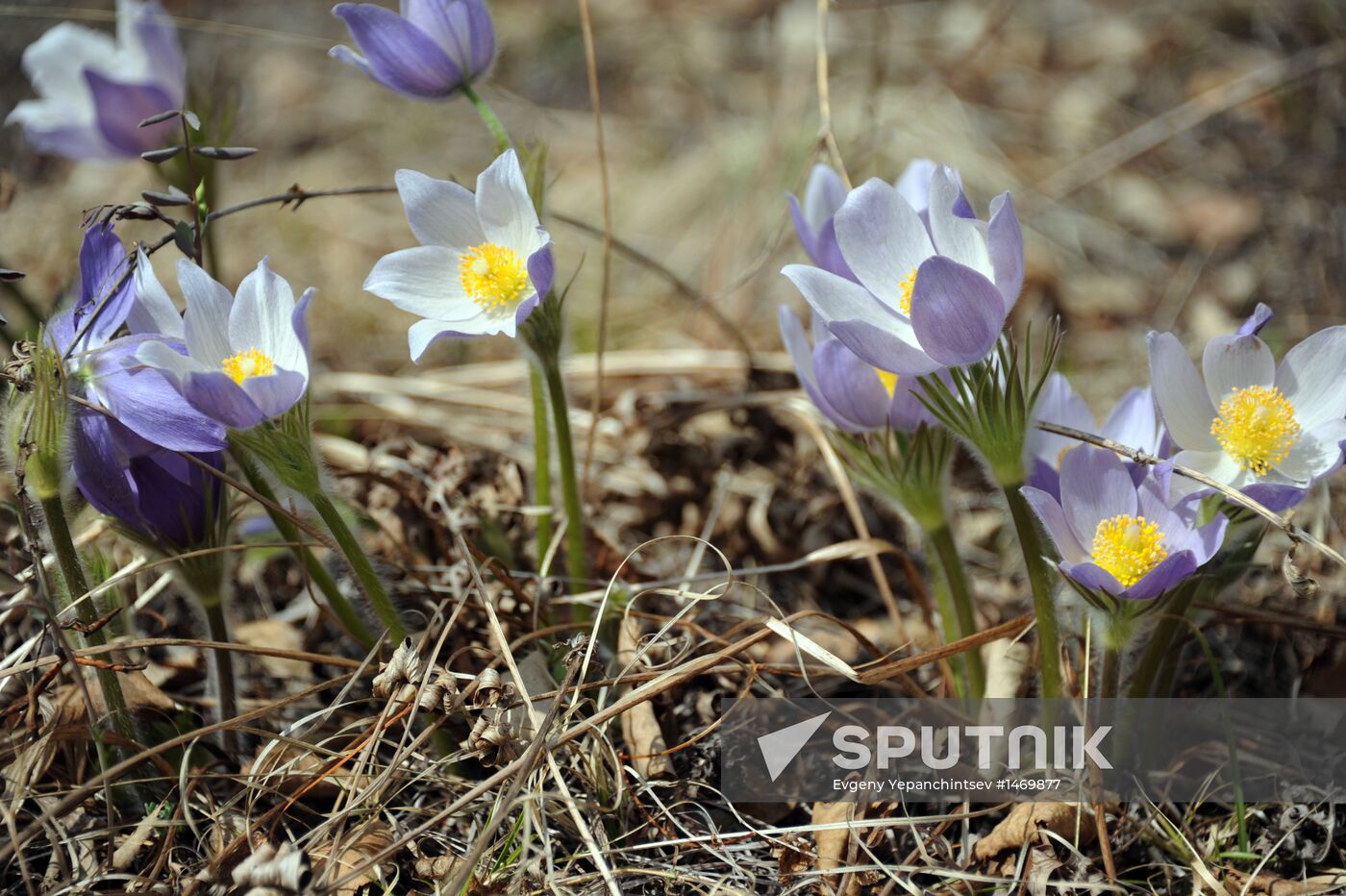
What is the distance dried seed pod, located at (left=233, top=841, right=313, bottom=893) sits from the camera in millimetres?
1245

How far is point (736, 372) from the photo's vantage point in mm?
2637

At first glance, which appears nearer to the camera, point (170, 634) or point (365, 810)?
point (365, 810)

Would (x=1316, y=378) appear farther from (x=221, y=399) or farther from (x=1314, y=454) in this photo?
(x=221, y=399)

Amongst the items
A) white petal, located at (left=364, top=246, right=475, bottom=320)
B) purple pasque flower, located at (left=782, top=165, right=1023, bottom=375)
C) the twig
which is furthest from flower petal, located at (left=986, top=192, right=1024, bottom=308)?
white petal, located at (left=364, top=246, right=475, bottom=320)

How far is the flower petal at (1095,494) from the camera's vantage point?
56.2 inches

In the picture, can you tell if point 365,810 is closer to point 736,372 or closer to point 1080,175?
point 736,372

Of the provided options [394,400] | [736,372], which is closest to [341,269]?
[394,400]

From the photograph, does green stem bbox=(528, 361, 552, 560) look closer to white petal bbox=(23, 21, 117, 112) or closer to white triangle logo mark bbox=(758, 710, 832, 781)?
white triangle logo mark bbox=(758, 710, 832, 781)

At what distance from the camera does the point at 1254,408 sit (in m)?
1.45

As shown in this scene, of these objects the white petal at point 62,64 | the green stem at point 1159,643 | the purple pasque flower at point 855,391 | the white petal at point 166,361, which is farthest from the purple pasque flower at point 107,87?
the green stem at point 1159,643

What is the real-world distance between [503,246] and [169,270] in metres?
2.21

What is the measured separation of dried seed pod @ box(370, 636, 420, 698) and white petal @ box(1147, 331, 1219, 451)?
105cm

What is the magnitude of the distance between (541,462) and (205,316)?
1.94 ft

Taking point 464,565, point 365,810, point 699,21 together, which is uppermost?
point 699,21
